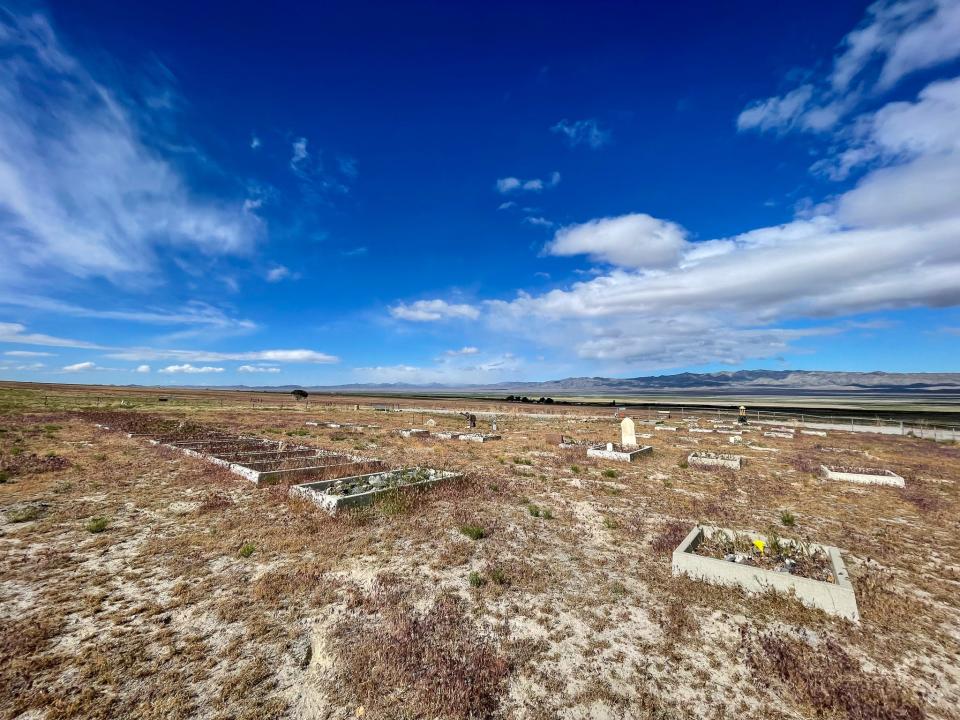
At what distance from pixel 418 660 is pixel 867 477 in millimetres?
20846

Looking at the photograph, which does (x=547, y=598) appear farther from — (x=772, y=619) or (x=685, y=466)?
(x=685, y=466)

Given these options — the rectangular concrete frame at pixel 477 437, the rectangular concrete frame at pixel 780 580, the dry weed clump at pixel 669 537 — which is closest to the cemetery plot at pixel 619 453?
the rectangular concrete frame at pixel 477 437

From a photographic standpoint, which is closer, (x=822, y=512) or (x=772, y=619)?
(x=772, y=619)

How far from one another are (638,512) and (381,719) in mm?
10112

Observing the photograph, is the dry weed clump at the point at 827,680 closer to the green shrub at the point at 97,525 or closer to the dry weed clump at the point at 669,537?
the dry weed clump at the point at 669,537

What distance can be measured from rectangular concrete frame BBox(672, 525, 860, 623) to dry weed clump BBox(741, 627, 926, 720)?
96cm

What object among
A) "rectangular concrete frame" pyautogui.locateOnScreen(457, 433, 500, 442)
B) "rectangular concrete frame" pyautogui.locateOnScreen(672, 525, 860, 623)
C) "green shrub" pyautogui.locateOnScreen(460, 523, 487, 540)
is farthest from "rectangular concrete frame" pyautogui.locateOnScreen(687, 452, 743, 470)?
"green shrub" pyautogui.locateOnScreen(460, 523, 487, 540)

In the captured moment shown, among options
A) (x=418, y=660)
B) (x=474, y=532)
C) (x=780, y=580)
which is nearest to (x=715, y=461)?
(x=780, y=580)

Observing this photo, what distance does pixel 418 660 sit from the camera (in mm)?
5535

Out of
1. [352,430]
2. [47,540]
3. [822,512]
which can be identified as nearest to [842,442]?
[822,512]

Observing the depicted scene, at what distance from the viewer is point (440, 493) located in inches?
553

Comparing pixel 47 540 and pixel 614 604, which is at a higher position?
pixel 47 540

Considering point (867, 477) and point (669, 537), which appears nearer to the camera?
point (669, 537)

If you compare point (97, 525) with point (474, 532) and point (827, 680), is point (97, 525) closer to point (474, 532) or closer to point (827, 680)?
point (474, 532)
